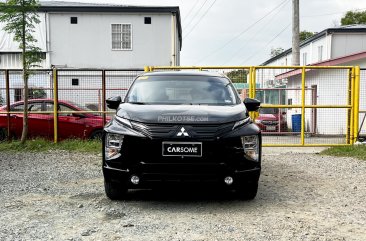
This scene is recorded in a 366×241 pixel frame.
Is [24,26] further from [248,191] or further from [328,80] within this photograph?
[328,80]

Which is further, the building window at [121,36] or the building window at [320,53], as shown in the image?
the building window at [320,53]

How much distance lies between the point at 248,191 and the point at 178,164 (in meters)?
1.19

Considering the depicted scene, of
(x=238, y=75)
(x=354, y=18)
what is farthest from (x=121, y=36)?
(x=354, y=18)

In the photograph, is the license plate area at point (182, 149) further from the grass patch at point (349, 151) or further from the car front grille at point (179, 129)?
the grass patch at point (349, 151)

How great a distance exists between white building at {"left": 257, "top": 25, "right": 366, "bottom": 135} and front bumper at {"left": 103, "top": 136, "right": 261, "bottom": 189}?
7603mm

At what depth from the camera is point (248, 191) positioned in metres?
5.72

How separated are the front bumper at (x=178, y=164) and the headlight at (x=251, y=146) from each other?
0.27 feet

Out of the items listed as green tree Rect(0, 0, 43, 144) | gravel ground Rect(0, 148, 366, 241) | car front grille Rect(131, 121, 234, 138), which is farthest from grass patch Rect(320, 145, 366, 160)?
green tree Rect(0, 0, 43, 144)

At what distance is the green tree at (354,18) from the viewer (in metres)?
52.8

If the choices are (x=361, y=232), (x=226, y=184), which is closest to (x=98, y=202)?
(x=226, y=184)

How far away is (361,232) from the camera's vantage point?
4.51m

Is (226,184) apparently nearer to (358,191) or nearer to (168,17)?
(358,191)

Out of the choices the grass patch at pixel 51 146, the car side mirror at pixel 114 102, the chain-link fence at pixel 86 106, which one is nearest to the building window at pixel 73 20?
the chain-link fence at pixel 86 106

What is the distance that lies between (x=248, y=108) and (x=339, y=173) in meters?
2.77
